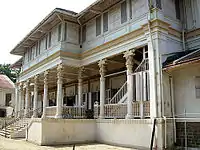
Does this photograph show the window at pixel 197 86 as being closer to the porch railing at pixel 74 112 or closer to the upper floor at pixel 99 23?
the upper floor at pixel 99 23

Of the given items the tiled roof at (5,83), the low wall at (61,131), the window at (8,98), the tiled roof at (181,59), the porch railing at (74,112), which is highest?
the tiled roof at (5,83)

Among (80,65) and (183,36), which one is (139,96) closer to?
(183,36)

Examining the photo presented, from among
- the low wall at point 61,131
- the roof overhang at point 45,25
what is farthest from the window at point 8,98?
the low wall at point 61,131

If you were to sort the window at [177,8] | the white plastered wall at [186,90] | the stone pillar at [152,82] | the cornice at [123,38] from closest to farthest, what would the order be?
the stone pillar at [152,82] → the white plastered wall at [186,90] → the cornice at [123,38] → the window at [177,8]

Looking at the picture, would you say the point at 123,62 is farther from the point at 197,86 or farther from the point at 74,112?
the point at 197,86

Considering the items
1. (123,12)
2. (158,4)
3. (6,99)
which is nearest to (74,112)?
(123,12)

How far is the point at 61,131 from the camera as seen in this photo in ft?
40.9

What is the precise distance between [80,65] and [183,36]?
6.68 m

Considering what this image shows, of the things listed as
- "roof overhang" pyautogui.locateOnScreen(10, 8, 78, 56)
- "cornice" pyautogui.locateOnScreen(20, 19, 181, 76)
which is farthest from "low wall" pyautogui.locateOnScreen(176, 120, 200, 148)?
"roof overhang" pyautogui.locateOnScreen(10, 8, 78, 56)

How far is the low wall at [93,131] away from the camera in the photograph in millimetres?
10266

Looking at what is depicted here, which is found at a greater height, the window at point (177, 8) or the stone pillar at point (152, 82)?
the window at point (177, 8)

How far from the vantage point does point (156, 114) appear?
961 centimetres

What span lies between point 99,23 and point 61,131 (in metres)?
6.74

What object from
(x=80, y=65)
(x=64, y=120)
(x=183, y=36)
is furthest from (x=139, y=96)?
(x=80, y=65)
